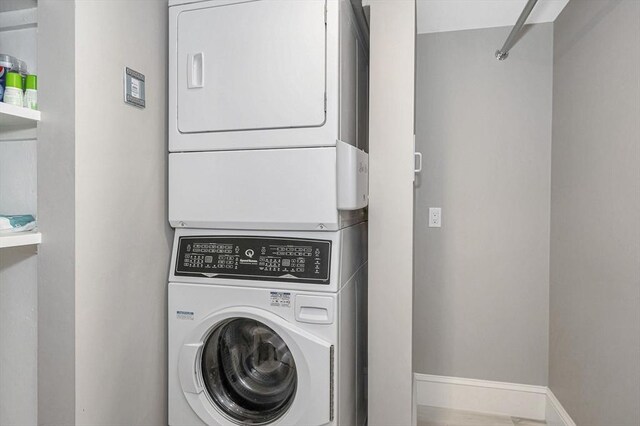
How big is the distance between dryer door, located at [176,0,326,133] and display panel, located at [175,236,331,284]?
437mm

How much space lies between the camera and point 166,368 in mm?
1591

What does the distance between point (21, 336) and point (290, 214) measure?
95cm

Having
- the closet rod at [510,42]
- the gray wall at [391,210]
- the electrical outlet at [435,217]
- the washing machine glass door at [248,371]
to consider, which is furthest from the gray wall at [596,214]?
the washing machine glass door at [248,371]

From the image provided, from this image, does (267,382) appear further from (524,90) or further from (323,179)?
(524,90)

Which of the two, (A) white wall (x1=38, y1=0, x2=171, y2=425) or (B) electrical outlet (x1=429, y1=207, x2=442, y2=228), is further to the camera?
(B) electrical outlet (x1=429, y1=207, x2=442, y2=228)

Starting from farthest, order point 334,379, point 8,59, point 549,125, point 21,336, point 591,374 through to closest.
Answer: point 549,125 < point 591,374 < point 334,379 < point 21,336 < point 8,59

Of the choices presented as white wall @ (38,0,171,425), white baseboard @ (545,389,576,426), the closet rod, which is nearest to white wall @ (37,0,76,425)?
white wall @ (38,0,171,425)

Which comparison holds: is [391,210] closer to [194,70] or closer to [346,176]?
[346,176]

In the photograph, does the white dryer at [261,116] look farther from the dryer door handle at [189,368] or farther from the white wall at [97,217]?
the dryer door handle at [189,368]

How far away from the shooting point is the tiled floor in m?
2.18

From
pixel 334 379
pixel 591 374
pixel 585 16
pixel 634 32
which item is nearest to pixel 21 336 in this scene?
pixel 334 379

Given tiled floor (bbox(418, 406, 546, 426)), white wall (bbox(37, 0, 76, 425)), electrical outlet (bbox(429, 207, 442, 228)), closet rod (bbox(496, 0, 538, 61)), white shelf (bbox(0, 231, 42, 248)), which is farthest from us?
electrical outlet (bbox(429, 207, 442, 228))

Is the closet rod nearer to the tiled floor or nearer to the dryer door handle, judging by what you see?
the dryer door handle

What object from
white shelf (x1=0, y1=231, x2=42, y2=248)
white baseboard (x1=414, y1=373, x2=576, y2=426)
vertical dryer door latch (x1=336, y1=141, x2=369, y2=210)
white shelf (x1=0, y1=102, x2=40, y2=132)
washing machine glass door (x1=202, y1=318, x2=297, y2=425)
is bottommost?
white baseboard (x1=414, y1=373, x2=576, y2=426)
